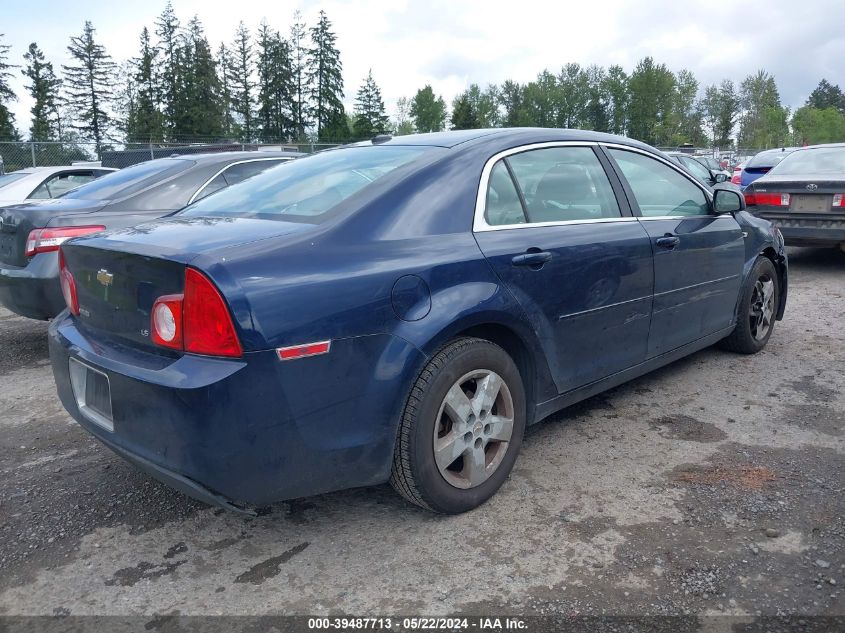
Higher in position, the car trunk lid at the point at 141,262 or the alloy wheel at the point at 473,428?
the car trunk lid at the point at 141,262

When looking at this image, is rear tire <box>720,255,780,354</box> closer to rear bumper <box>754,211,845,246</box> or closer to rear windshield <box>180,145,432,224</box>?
rear windshield <box>180,145,432,224</box>

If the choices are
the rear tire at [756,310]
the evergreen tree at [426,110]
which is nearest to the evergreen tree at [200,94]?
the evergreen tree at [426,110]

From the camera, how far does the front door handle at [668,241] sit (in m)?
3.84

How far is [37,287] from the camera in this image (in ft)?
16.4

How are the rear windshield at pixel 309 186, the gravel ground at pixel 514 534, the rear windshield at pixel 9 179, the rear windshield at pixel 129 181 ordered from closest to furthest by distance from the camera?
the gravel ground at pixel 514 534 → the rear windshield at pixel 309 186 → the rear windshield at pixel 129 181 → the rear windshield at pixel 9 179

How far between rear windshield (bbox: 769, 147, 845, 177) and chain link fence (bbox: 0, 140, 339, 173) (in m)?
10.4

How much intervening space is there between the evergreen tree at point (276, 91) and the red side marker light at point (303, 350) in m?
75.3

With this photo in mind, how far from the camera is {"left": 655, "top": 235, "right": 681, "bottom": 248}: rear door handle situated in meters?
3.84

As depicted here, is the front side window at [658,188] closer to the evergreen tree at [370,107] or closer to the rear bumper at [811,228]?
the rear bumper at [811,228]

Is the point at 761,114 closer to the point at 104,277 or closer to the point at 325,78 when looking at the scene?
the point at 325,78

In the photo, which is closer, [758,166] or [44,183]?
[44,183]

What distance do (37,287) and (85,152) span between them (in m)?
18.8

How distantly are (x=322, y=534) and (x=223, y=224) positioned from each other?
1.31m

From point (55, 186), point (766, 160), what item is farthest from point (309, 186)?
point (766, 160)
